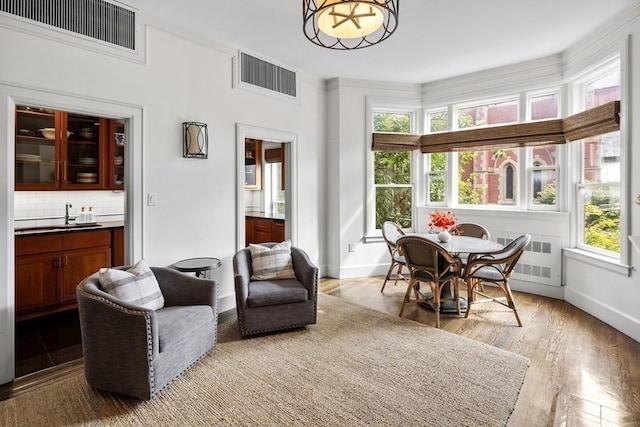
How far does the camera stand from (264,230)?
5727 mm

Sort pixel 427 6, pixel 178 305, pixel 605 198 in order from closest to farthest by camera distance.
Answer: pixel 178 305 < pixel 427 6 < pixel 605 198

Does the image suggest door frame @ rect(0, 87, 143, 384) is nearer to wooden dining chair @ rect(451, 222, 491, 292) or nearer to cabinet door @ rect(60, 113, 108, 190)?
cabinet door @ rect(60, 113, 108, 190)

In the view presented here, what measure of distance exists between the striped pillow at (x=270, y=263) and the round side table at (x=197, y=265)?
0.37 meters

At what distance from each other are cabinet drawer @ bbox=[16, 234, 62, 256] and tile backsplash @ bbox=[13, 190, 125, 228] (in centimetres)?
65

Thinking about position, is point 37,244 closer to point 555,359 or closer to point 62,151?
point 62,151

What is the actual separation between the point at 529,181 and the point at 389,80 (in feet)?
7.89

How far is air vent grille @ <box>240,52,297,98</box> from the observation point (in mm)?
4066

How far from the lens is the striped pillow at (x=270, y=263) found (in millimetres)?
3488

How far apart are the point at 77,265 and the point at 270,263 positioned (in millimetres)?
2079

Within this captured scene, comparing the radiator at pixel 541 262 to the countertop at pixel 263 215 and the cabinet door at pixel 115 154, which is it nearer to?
the countertop at pixel 263 215

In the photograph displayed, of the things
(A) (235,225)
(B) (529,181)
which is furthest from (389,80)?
(A) (235,225)

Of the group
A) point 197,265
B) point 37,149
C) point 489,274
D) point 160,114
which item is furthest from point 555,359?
point 37,149

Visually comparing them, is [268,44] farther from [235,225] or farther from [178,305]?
[178,305]

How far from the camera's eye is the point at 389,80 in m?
5.26
